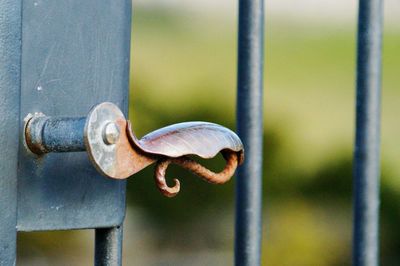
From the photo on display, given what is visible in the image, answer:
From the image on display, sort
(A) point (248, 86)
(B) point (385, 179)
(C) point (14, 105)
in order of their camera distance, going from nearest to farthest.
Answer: (C) point (14, 105), (A) point (248, 86), (B) point (385, 179)

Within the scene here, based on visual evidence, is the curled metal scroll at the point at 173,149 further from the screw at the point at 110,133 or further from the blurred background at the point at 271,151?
the blurred background at the point at 271,151

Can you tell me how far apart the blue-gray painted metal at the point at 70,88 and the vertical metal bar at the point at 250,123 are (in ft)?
0.50

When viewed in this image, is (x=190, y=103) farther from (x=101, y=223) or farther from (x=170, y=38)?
(x=101, y=223)

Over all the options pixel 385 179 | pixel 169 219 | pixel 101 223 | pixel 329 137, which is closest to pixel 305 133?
pixel 329 137

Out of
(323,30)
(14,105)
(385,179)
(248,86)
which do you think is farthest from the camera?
(385,179)

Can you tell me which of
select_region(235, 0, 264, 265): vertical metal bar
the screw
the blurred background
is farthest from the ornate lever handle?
the blurred background

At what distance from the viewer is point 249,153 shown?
0.69m

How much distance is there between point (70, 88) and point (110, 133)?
0.09m

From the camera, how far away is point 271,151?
2605mm

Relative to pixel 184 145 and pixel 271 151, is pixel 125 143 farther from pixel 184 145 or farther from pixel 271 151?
pixel 271 151

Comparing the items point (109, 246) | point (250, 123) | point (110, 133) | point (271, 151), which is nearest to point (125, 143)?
point (110, 133)

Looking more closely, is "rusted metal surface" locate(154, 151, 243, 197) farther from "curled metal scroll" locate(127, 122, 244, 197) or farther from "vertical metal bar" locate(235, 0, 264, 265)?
"vertical metal bar" locate(235, 0, 264, 265)

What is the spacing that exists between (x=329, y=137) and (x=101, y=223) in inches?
81.5

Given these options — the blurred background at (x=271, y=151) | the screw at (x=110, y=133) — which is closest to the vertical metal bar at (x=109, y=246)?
the screw at (x=110, y=133)
